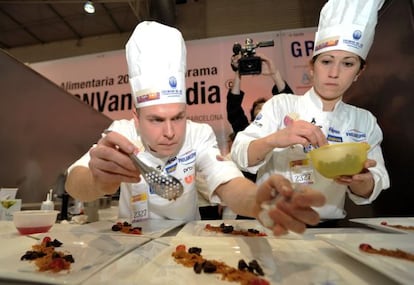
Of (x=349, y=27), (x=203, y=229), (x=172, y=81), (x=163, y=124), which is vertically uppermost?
(x=349, y=27)

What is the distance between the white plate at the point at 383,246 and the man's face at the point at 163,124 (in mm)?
530

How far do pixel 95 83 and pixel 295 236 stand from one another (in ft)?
10.4

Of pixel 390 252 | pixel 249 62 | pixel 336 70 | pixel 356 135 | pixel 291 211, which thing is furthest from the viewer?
pixel 249 62

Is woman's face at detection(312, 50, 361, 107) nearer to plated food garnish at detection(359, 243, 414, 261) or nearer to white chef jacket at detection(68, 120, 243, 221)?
white chef jacket at detection(68, 120, 243, 221)

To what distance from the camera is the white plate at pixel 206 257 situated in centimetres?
44

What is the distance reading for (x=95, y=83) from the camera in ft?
10.5

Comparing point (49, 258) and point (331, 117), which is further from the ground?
point (331, 117)

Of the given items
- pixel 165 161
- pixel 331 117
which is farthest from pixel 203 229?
pixel 331 117

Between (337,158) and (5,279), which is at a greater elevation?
(337,158)

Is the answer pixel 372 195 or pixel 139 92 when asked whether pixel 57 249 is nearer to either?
pixel 139 92

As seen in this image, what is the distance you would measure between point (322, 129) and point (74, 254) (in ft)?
3.38

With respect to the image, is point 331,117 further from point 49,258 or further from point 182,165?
point 49,258

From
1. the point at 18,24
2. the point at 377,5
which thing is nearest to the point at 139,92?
the point at 377,5

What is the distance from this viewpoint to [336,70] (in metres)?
1.00
